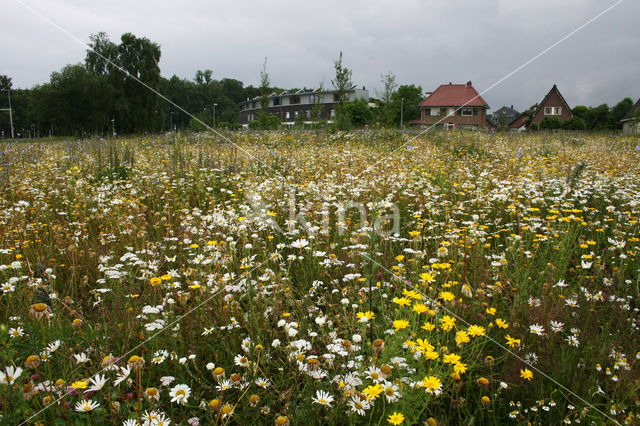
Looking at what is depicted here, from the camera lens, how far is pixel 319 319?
1877mm

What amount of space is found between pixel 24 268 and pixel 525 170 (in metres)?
6.46

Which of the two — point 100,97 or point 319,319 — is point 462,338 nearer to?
point 319,319

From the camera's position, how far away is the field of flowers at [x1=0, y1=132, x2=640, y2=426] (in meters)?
1.50

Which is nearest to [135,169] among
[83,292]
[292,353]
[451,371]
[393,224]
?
[83,292]

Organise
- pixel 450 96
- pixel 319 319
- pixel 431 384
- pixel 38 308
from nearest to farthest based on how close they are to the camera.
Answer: pixel 431 384
pixel 38 308
pixel 319 319
pixel 450 96

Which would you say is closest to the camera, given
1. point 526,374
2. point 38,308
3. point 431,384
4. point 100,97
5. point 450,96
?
point 431,384

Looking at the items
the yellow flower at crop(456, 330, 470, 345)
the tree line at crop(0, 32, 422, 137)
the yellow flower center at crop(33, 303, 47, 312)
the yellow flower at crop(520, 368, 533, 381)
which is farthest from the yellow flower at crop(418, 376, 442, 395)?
the tree line at crop(0, 32, 422, 137)

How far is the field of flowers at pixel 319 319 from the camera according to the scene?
150cm

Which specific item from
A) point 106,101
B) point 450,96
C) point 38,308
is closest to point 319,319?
point 38,308

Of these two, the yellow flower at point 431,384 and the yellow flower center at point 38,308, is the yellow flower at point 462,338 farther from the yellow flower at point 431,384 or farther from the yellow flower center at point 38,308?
the yellow flower center at point 38,308

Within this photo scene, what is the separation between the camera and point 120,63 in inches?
1602

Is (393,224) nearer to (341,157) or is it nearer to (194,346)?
(194,346)

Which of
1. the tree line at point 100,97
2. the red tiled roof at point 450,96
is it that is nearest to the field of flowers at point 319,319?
the tree line at point 100,97

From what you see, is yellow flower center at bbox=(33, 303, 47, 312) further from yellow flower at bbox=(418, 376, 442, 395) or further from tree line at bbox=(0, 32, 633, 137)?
tree line at bbox=(0, 32, 633, 137)
